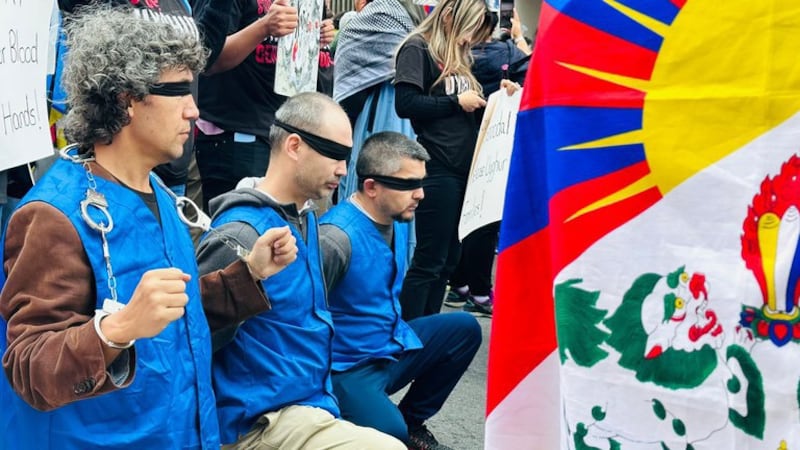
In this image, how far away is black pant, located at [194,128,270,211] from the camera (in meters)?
4.44

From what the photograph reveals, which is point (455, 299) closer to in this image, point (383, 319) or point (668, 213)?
point (383, 319)

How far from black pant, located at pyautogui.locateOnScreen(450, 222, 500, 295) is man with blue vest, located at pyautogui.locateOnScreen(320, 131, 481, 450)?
228cm

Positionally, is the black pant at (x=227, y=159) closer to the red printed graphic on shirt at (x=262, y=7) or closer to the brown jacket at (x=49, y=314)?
the red printed graphic on shirt at (x=262, y=7)

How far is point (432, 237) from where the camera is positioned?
17.2 ft

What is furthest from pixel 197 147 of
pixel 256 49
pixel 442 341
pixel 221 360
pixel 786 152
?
pixel 786 152

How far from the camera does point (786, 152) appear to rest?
1.68 meters

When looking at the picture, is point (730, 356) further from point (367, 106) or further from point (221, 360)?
point (367, 106)

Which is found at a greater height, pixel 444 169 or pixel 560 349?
pixel 560 349

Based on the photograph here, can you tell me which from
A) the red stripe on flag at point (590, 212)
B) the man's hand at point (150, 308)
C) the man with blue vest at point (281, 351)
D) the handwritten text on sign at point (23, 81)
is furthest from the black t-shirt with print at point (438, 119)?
the red stripe on flag at point (590, 212)

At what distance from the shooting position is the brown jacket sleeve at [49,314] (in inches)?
83.3

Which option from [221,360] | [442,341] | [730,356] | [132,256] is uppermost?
[730,356]

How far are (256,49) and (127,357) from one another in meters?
2.53

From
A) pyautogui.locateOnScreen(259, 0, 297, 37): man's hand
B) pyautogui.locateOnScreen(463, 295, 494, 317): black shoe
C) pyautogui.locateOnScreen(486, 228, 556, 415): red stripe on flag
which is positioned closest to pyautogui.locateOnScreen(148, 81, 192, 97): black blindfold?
pyautogui.locateOnScreen(486, 228, 556, 415): red stripe on flag

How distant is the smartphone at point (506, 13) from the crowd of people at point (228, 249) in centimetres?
35
